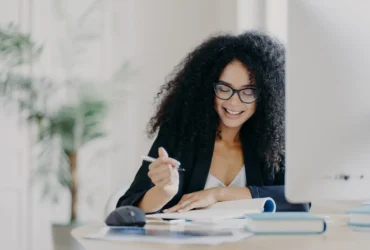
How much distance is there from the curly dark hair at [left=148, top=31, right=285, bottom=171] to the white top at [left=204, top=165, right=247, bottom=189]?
88 mm

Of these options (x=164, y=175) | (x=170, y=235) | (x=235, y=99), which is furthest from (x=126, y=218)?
(x=235, y=99)

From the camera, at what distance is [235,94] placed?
2025 millimetres

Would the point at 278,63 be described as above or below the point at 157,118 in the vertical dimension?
above

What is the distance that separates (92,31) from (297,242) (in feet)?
8.45

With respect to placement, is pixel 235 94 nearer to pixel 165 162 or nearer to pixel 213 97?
pixel 213 97

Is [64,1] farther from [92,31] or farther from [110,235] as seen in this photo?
[110,235]

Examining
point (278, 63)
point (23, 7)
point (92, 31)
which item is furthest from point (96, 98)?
point (278, 63)

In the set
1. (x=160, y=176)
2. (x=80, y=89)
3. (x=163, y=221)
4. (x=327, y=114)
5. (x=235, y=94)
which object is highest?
(x=80, y=89)

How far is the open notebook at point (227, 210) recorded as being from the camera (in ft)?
5.01

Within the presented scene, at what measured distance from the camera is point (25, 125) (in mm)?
3385

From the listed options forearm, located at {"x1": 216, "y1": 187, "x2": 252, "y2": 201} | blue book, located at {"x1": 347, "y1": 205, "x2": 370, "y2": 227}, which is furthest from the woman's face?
blue book, located at {"x1": 347, "y1": 205, "x2": 370, "y2": 227}

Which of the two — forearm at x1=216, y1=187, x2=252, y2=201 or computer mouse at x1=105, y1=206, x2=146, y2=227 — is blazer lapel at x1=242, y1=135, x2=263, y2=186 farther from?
computer mouse at x1=105, y1=206, x2=146, y2=227

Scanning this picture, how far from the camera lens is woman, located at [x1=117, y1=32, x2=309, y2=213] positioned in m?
2.04

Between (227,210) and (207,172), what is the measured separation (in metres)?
0.40
